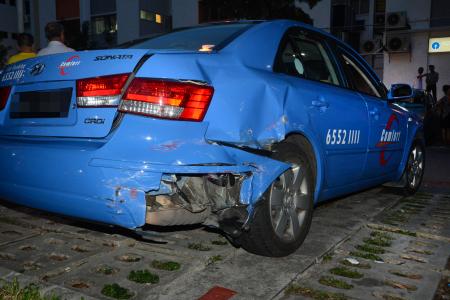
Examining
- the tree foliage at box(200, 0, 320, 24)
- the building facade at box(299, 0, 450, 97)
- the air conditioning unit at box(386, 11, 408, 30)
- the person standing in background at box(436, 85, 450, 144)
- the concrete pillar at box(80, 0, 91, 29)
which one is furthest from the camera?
the concrete pillar at box(80, 0, 91, 29)

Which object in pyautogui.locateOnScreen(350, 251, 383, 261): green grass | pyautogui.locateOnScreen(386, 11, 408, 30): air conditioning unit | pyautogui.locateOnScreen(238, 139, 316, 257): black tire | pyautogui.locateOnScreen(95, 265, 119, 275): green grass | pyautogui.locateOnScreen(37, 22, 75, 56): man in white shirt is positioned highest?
pyautogui.locateOnScreen(386, 11, 408, 30): air conditioning unit

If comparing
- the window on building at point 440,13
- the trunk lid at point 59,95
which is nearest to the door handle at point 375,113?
the trunk lid at point 59,95

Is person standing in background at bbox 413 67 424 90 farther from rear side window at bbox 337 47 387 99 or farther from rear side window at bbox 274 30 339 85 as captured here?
rear side window at bbox 274 30 339 85

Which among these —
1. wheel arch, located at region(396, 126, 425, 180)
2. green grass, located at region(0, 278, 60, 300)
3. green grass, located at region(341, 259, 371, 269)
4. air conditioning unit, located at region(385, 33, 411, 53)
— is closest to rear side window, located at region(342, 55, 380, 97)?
wheel arch, located at region(396, 126, 425, 180)

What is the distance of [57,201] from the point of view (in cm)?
254

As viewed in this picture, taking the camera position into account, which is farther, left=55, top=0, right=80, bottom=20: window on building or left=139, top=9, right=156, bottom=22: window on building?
left=55, top=0, right=80, bottom=20: window on building

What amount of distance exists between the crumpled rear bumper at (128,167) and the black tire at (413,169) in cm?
326

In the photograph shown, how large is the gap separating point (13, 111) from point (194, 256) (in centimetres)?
153

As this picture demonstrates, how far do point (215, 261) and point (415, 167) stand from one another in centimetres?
359

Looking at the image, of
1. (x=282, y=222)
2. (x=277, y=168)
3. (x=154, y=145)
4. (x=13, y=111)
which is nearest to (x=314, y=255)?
(x=282, y=222)

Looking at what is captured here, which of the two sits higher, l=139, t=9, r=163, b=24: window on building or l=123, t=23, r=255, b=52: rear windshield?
l=139, t=9, r=163, b=24: window on building

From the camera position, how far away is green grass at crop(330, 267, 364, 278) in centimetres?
278

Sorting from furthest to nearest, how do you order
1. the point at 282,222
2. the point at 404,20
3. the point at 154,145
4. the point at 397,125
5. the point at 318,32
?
the point at 404,20, the point at 397,125, the point at 318,32, the point at 282,222, the point at 154,145

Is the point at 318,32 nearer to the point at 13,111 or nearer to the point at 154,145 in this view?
the point at 154,145
